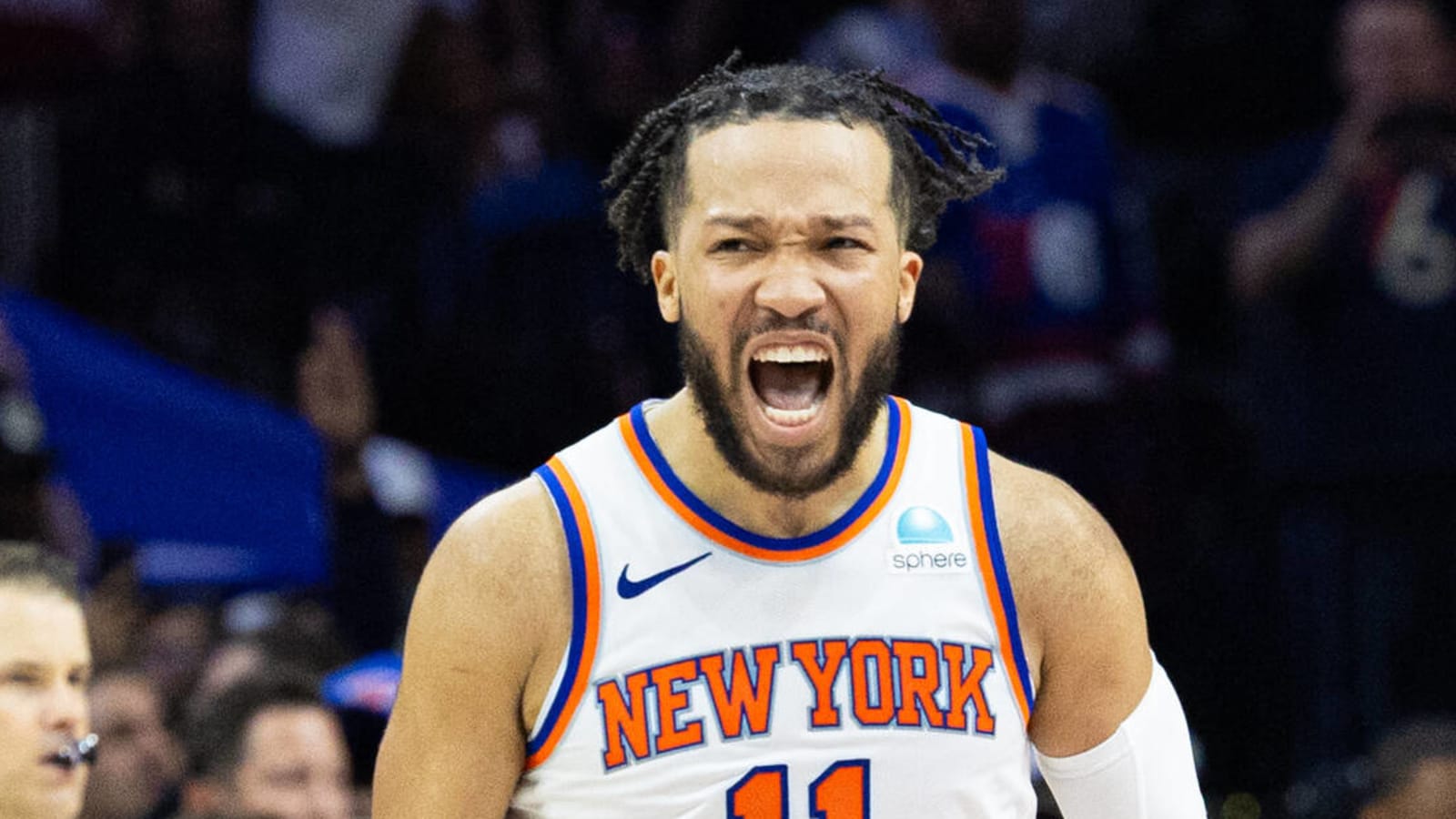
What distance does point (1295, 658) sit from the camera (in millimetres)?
4879

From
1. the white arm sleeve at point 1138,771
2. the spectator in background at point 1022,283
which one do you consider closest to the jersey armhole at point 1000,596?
the white arm sleeve at point 1138,771

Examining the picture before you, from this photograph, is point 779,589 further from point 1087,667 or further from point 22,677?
point 22,677

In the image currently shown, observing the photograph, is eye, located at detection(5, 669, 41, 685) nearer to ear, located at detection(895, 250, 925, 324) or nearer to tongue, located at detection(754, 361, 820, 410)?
tongue, located at detection(754, 361, 820, 410)

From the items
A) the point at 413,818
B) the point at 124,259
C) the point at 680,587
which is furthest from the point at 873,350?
the point at 124,259

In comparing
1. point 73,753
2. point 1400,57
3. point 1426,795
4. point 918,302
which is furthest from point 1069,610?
point 1400,57

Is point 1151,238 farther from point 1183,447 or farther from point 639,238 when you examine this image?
point 639,238

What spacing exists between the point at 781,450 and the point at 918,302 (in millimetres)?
2919

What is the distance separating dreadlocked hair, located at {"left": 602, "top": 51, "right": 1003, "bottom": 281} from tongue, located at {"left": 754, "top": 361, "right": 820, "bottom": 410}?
214 mm

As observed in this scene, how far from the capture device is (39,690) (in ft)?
10.3

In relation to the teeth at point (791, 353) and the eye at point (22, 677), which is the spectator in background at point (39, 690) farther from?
the teeth at point (791, 353)

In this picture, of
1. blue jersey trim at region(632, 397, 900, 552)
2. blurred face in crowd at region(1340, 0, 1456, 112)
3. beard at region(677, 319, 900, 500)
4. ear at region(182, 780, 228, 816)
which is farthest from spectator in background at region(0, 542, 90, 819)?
blurred face in crowd at region(1340, 0, 1456, 112)

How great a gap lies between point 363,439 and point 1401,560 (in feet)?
8.98

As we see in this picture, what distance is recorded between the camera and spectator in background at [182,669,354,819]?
3.91 meters

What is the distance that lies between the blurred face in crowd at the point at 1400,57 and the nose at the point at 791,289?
10.3 ft
